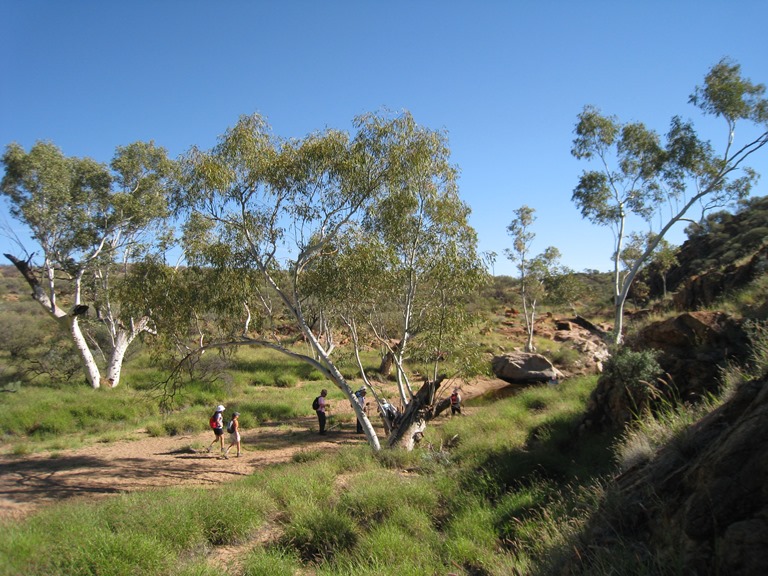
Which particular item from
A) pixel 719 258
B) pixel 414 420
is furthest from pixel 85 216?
pixel 719 258

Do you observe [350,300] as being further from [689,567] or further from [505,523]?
[689,567]

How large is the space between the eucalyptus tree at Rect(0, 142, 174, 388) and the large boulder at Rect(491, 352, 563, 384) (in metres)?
15.1

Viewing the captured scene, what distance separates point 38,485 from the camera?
1033cm

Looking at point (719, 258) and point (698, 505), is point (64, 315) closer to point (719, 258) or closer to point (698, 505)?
point (698, 505)

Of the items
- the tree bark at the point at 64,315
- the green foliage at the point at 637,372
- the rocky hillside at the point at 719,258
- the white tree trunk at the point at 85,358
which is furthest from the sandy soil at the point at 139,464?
the rocky hillside at the point at 719,258

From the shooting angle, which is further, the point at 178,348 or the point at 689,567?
the point at 178,348

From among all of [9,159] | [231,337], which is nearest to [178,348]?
[231,337]

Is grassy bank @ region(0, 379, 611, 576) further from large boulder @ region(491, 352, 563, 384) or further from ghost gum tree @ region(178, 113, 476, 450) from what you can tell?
large boulder @ region(491, 352, 563, 384)

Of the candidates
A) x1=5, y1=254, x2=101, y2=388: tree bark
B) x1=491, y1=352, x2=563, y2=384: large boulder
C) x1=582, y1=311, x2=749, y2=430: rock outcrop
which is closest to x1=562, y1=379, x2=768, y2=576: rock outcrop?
x1=582, y1=311, x2=749, y2=430: rock outcrop

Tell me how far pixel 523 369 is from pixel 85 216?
20.4 meters

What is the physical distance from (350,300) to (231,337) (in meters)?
3.09

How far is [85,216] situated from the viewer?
1938 cm

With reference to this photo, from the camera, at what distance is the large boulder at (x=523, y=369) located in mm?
19859

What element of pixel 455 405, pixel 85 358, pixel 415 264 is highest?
pixel 415 264
